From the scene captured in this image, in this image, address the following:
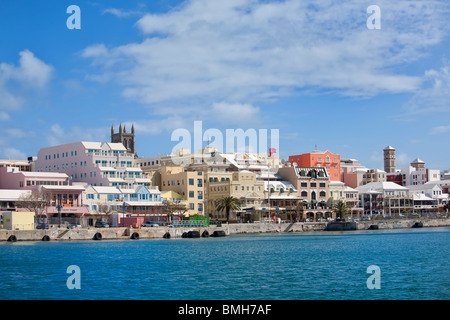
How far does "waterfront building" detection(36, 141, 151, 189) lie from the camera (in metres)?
118

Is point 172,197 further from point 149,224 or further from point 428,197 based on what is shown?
point 428,197

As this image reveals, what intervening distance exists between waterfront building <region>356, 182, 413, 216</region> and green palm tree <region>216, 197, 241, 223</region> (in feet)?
169

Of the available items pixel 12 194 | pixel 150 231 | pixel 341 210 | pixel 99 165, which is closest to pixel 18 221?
pixel 12 194

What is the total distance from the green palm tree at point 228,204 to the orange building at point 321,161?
39.2 m

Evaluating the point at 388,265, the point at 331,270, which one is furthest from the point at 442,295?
the point at 388,265

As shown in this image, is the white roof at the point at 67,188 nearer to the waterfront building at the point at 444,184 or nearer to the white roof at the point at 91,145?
the white roof at the point at 91,145

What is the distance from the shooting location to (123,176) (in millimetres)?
119750

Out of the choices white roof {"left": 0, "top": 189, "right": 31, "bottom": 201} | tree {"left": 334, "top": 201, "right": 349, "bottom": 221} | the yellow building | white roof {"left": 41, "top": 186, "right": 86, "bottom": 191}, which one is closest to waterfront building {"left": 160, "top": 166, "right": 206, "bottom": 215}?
white roof {"left": 41, "top": 186, "right": 86, "bottom": 191}

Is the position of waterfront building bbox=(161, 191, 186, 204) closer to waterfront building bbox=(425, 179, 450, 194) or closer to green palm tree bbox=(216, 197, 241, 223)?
green palm tree bbox=(216, 197, 241, 223)

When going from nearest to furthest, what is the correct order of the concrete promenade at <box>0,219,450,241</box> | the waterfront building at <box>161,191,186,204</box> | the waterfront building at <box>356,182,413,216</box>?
the concrete promenade at <box>0,219,450,241</box> → the waterfront building at <box>161,191,186,204</box> → the waterfront building at <box>356,182,413,216</box>

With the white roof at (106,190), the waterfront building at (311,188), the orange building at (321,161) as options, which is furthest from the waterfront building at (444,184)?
the white roof at (106,190)

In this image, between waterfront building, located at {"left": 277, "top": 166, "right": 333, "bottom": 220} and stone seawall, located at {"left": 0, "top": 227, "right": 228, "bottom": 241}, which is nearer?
stone seawall, located at {"left": 0, "top": 227, "right": 228, "bottom": 241}

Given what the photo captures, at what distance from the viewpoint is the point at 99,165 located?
118m

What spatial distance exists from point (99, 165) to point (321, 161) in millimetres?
62092
